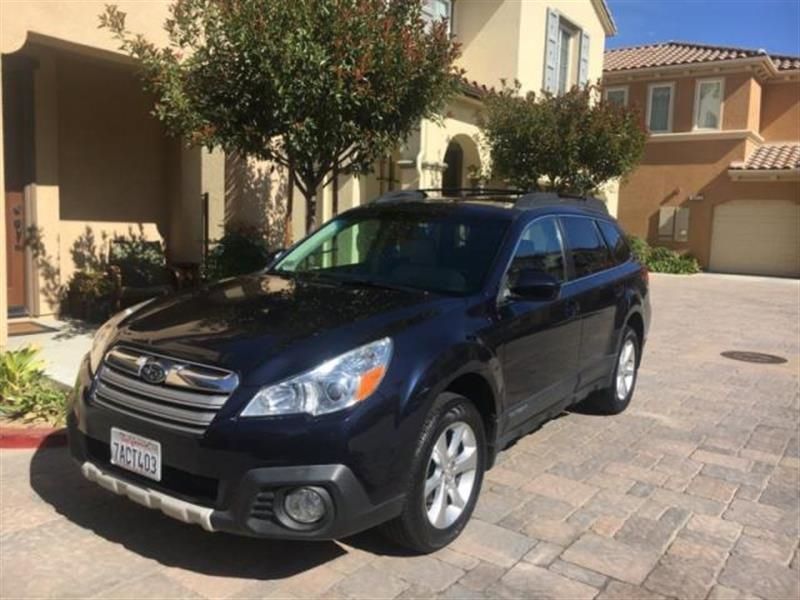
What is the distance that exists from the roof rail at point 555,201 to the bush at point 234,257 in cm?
443

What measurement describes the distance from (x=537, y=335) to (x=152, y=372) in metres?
2.33

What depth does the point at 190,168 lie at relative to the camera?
10.4m

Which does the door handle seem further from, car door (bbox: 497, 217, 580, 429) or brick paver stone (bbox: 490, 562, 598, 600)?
brick paver stone (bbox: 490, 562, 598, 600)

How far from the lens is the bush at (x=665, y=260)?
2358 cm

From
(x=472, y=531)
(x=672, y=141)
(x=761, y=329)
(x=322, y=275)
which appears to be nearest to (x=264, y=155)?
(x=322, y=275)

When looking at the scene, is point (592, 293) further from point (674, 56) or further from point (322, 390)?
point (674, 56)

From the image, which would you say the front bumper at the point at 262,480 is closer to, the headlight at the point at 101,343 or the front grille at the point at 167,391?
the front grille at the point at 167,391

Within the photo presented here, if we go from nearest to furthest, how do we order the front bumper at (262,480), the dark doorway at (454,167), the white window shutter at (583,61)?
the front bumper at (262,480)
the dark doorway at (454,167)
the white window shutter at (583,61)

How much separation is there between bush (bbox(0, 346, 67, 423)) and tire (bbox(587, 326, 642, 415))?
14.0 feet

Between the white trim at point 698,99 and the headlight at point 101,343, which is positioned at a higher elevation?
the white trim at point 698,99

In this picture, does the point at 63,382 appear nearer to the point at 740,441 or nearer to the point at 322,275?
the point at 322,275

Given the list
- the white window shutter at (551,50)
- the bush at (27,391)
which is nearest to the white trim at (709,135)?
the white window shutter at (551,50)

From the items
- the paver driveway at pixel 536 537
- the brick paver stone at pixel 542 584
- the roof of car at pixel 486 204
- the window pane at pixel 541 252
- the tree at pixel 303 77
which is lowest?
the brick paver stone at pixel 542 584

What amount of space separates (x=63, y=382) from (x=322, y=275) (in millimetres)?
2994
